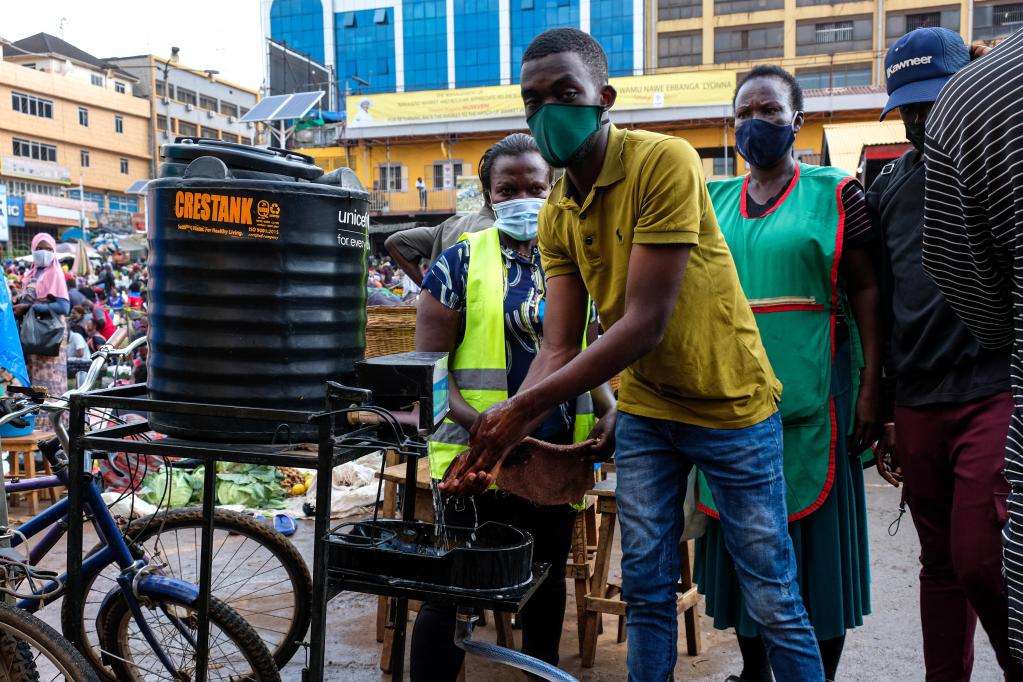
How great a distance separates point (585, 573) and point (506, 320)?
1.43 meters

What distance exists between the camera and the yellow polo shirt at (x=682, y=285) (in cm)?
195

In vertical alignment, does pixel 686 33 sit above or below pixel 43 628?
above

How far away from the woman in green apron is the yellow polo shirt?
527 mm

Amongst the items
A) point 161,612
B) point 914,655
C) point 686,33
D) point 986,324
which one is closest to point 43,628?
point 161,612

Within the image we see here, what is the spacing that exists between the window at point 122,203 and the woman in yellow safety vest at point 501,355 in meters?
55.0

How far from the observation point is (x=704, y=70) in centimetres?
3341

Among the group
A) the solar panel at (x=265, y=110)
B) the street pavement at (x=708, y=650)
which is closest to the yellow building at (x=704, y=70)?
the solar panel at (x=265, y=110)

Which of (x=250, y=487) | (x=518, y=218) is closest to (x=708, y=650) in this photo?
(x=518, y=218)

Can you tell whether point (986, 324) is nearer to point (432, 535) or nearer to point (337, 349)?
point (432, 535)

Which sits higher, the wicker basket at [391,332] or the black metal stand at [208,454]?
the wicker basket at [391,332]

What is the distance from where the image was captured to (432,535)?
6.91ft

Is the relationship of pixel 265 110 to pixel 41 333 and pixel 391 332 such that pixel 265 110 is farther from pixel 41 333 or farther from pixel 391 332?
pixel 391 332

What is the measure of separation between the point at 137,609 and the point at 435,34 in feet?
140

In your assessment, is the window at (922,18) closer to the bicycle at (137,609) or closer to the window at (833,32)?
the window at (833,32)
